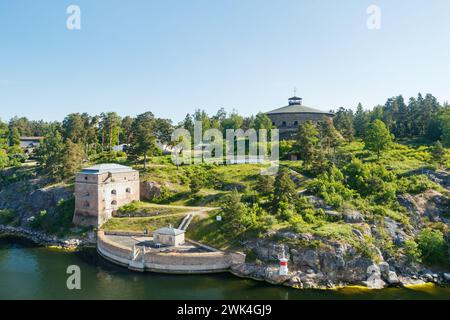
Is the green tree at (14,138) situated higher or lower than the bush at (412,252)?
higher

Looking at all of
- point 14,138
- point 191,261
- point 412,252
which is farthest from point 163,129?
point 14,138

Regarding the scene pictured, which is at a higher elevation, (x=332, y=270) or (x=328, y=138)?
(x=328, y=138)

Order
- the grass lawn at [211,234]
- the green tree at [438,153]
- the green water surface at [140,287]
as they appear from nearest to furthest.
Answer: the green water surface at [140,287]
the grass lawn at [211,234]
the green tree at [438,153]

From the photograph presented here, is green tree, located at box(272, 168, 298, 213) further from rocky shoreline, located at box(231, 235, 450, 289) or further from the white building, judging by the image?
the white building

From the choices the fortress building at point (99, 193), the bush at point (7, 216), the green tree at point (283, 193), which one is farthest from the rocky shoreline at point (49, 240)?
the green tree at point (283, 193)

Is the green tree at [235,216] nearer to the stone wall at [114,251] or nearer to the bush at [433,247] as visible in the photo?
the stone wall at [114,251]

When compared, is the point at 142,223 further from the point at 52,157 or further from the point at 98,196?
the point at 52,157
